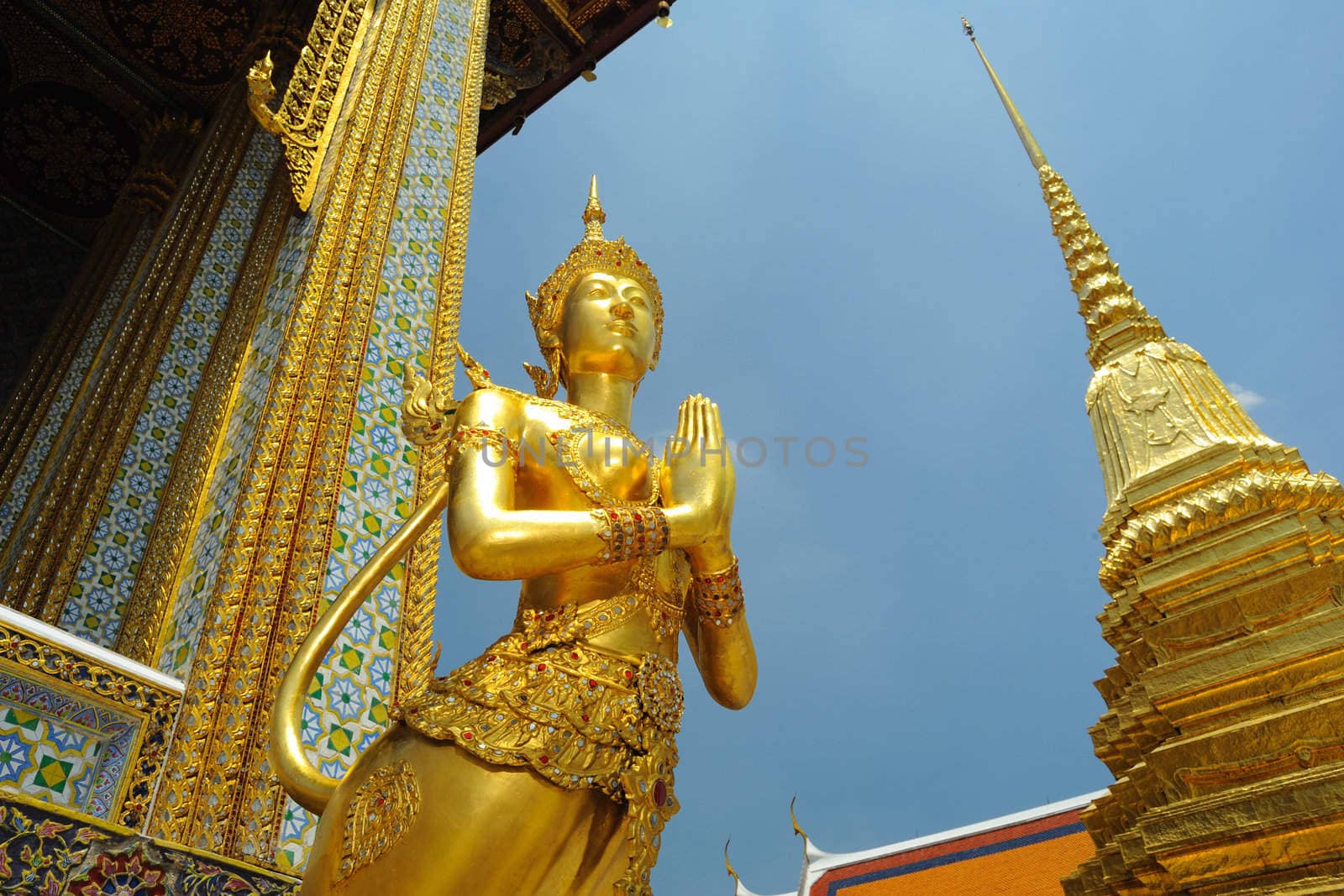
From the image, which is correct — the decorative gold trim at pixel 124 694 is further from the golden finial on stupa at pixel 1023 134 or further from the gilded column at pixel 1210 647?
the golden finial on stupa at pixel 1023 134

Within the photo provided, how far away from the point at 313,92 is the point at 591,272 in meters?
2.07

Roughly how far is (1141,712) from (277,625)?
222 cm

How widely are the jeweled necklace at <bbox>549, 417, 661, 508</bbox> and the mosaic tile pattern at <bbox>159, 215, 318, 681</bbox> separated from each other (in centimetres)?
108

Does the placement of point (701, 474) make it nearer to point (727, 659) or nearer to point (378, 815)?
point (727, 659)

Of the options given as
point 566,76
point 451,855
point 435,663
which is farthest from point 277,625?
point 566,76

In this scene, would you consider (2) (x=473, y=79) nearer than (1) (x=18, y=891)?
No

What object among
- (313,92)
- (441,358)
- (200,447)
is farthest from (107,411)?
(441,358)

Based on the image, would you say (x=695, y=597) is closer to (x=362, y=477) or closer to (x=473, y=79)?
(x=362, y=477)

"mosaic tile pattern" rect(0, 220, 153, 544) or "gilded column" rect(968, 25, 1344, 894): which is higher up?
"mosaic tile pattern" rect(0, 220, 153, 544)

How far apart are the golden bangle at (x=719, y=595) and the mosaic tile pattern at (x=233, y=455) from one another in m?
1.21

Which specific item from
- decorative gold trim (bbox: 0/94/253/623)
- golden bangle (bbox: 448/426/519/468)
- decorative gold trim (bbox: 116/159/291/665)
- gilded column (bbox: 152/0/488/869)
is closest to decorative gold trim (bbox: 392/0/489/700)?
gilded column (bbox: 152/0/488/869)

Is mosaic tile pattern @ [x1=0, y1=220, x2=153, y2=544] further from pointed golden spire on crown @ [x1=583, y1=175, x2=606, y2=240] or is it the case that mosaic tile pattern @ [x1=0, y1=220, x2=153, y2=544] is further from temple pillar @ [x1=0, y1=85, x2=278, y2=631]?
pointed golden spire on crown @ [x1=583, y1=175, x2=606, y2=240]

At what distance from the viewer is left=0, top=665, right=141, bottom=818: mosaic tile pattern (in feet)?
5.43

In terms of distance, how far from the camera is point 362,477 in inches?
92.8
